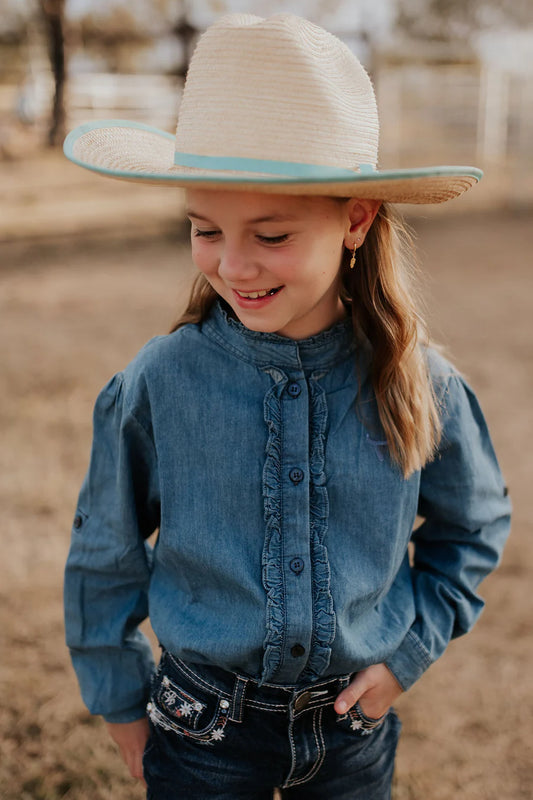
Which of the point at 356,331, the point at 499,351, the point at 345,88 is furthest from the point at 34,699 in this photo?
the point at 499,351

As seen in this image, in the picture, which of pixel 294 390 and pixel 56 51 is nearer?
A: pixel 294 390

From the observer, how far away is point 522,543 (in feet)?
11.2

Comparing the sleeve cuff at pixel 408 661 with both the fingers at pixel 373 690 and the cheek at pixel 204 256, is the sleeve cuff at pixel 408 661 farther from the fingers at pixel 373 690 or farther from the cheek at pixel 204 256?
the cheek at pixel 204 256

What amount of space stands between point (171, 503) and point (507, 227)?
31.8ft

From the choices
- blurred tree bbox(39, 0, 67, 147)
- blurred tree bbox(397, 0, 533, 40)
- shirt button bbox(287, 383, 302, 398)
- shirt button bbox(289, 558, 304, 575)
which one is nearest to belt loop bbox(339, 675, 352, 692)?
shirt button bbox(289, 558, 304, 575)

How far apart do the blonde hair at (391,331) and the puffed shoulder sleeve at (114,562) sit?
24 cm

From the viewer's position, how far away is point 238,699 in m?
1.44

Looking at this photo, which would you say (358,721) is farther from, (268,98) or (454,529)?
(268,98)

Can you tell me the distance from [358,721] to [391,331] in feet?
2.38

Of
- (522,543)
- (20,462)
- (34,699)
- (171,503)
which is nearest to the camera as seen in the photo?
(171,503)

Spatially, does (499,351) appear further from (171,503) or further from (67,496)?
(171,503)

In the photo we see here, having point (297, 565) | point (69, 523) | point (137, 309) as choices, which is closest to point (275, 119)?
point (297, 565)

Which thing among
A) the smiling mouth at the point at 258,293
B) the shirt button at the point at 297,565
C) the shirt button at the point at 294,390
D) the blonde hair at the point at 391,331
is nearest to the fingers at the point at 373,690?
the shirt button at the point at 297,565

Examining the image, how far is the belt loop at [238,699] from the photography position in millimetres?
1439
